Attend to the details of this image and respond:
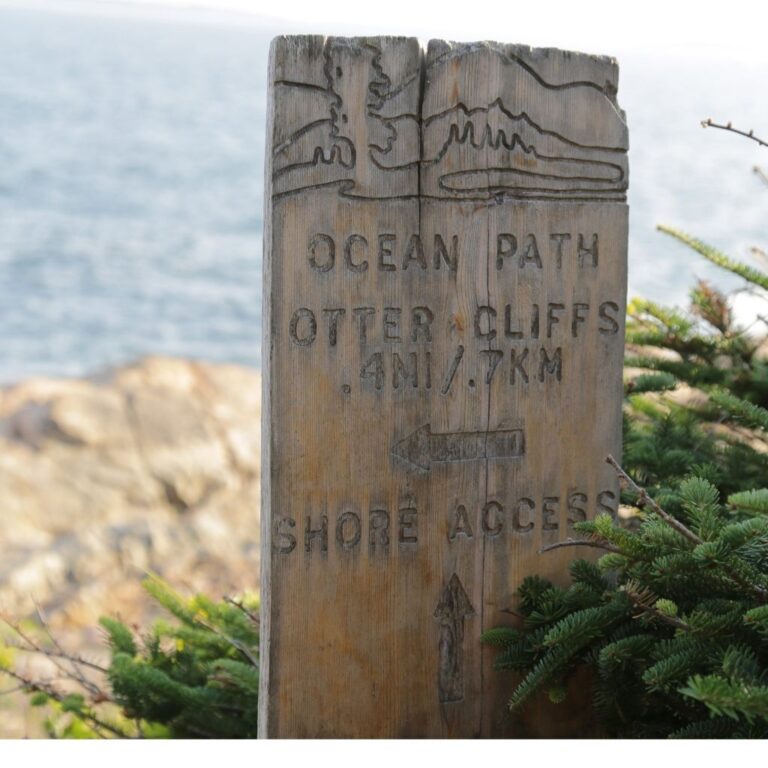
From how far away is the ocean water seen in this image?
2130 cm

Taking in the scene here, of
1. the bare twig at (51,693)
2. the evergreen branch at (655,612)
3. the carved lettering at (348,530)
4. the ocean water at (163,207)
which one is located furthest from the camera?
the ocean water at (163,207)

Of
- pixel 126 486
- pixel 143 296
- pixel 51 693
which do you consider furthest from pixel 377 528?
pixel 143 296

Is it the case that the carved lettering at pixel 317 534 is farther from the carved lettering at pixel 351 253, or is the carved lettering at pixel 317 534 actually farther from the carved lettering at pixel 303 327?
the carved lettering at pixel 351 253

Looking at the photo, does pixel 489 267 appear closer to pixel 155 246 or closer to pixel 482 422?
pixel 482 422

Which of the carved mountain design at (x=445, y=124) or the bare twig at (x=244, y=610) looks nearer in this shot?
→ the carved mountain design at (x=445, y=124)

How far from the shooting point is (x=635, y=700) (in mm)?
2512

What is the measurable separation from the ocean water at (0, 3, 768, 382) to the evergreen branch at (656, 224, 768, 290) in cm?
108

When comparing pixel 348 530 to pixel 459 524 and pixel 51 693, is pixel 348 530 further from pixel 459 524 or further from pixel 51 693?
pixel 51 693

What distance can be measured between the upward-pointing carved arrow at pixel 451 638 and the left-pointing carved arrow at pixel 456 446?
27cm

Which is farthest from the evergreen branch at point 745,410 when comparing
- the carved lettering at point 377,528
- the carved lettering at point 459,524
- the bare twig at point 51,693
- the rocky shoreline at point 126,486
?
the rocky shoreline at point 126,486

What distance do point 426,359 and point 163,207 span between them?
3217 cm

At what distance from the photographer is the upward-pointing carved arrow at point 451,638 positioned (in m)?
2.62

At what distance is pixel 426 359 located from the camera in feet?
8.35

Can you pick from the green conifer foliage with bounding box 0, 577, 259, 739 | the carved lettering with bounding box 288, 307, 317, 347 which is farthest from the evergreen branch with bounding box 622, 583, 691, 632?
the green conifer foliage with bounding box 0, 577, 259, 739
